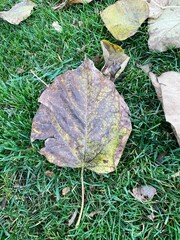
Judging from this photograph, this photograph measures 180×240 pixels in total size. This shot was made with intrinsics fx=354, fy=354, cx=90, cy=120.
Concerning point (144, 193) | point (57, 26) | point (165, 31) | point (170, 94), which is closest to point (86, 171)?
point (144, 193)

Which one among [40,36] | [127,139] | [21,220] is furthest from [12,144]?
[40,36]

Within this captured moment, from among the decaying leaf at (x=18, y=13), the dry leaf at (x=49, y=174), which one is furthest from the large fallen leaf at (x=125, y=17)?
the dry leaf at (x=49, y=174)

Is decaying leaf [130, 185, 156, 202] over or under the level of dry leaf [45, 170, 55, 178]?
under

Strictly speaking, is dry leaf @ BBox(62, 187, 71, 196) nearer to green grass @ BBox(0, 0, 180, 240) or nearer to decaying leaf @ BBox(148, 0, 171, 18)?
green grass @ BBox(0, 0, 180, 240)

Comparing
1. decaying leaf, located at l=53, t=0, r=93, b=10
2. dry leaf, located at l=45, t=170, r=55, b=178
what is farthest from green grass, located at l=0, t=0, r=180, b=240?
decaying leaf, located at l=53, t=0, r=93, b=10

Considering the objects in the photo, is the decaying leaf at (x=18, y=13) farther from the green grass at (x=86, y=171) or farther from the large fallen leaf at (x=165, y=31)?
the large fallen leaf at (x=165, y=31)

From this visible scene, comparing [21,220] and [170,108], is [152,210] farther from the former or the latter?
[21,220]

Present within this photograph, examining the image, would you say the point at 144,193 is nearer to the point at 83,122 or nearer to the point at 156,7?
the point at 83,122
